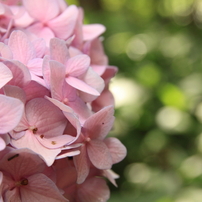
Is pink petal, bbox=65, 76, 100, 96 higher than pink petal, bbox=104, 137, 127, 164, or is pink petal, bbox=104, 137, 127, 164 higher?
pink petal, bbox=65, 76, 100, 96

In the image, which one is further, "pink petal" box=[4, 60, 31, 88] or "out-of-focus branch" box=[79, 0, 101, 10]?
"out-of-focus branch" box=[79, 0, 101, 10]

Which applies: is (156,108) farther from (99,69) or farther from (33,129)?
(33,129)

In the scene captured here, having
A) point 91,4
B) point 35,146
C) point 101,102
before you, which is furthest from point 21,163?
point 91,4

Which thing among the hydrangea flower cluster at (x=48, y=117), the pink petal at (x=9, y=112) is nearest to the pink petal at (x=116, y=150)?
the hydrangea flower cluster at (x=48, y=117)

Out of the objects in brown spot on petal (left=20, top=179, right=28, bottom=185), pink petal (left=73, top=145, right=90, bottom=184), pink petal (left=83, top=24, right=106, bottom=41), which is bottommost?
pink petal (left=73, top=145, right=90, bottom=184)

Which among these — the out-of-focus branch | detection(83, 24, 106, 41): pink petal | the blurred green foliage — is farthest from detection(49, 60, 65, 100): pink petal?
the out-of-focus branch

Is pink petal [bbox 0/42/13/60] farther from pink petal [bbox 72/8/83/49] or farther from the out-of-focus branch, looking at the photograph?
the out-of-focus branch

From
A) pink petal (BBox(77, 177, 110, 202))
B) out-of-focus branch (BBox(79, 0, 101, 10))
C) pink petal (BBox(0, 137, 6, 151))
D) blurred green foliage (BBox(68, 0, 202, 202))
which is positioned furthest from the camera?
out-of-focus branch (BBox(79, 0, 101, 10))
